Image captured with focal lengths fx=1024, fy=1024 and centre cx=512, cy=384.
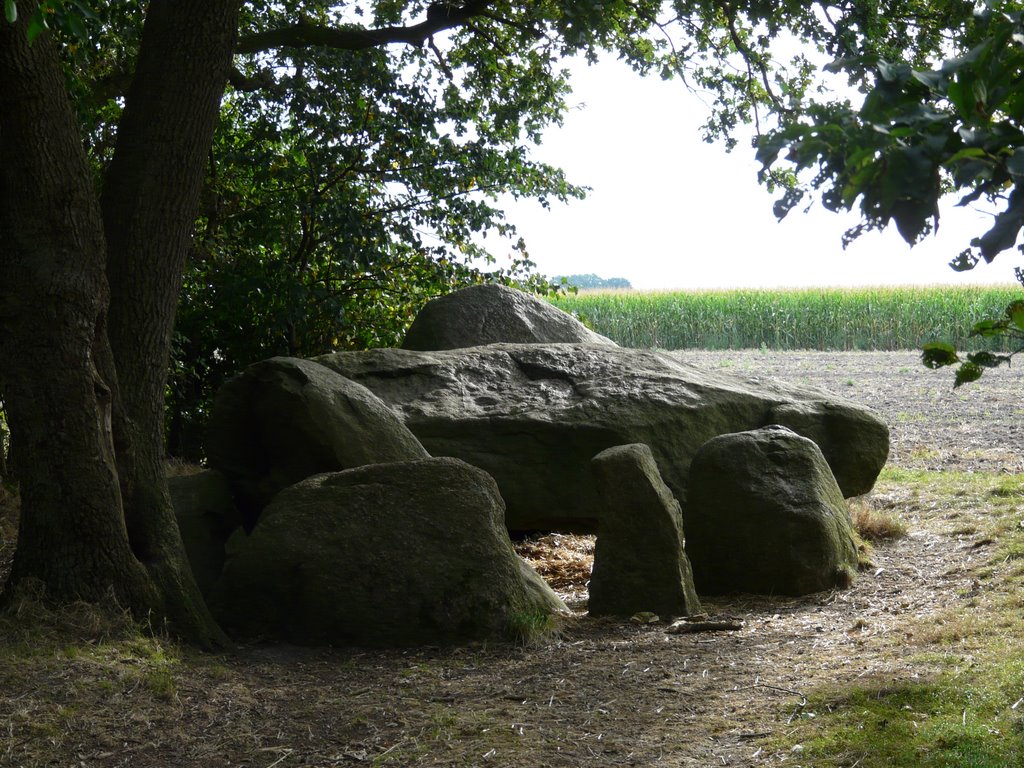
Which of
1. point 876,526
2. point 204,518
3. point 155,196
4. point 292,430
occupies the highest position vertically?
point 155,196

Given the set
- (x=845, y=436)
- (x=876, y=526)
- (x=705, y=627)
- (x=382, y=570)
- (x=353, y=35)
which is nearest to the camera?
(x=382, y=570)

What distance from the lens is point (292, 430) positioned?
22.7 feet

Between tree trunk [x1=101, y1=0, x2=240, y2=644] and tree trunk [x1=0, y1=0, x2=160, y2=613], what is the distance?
1.46 ft

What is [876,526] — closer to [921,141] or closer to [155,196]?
[155,196]

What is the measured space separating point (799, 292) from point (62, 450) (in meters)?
34.0

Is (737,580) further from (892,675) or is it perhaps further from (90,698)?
(90,698)

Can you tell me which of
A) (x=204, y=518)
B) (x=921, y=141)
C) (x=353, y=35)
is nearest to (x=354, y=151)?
(x=353, y=35)

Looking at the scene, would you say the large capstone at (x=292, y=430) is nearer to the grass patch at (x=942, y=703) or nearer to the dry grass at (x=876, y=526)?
the grass patch at (x=942, y=703)

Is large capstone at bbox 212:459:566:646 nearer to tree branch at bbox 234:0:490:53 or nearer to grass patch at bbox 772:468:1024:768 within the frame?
grass patch at bbox 772:468:1024:768

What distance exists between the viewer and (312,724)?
426cm

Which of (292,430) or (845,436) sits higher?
(292,430)

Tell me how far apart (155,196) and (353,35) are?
473cm

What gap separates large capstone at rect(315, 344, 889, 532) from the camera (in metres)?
7.77

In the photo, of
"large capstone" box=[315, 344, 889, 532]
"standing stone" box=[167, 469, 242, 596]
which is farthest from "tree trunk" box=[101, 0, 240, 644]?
"large capstone" box=[315, 344, 889, 532]
